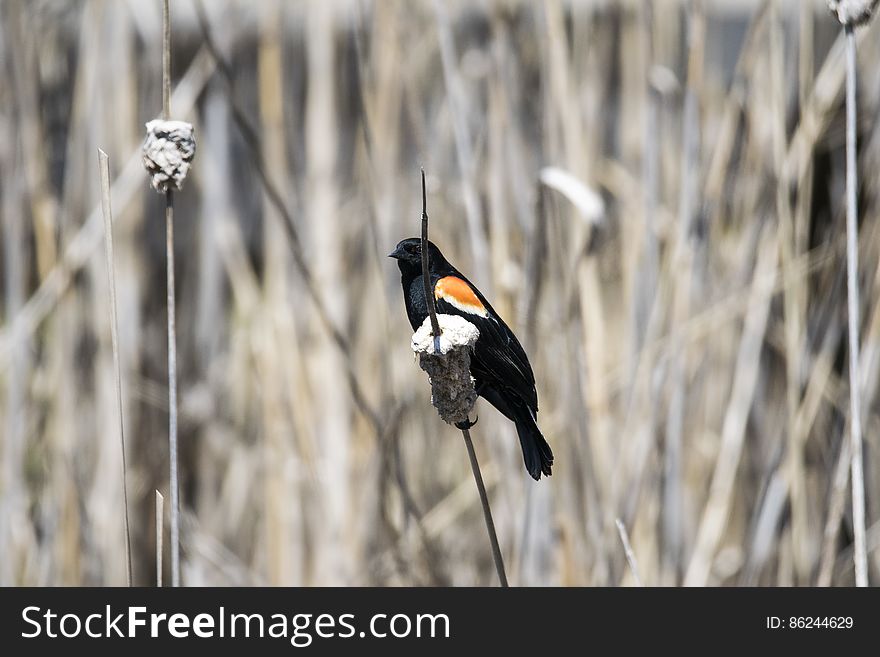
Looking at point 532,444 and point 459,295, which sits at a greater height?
point 459,295

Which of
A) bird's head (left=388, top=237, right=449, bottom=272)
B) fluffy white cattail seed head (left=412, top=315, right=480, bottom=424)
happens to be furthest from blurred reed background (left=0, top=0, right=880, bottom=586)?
fluffy white cattail seed head (left=412, top=315, right=480, bottom=424)

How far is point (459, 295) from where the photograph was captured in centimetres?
74

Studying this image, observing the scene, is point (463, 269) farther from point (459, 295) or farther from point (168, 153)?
point (168, 153)

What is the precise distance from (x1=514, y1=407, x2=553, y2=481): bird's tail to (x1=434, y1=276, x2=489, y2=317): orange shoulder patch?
91 millimetres

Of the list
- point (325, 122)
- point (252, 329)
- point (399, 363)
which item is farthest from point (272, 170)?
point (399, 363)

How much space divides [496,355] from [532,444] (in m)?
0.07

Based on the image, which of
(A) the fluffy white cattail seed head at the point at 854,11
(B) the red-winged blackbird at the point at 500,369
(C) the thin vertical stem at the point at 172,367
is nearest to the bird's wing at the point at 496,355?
(B) the red-winged blackbird at the point at 500,369

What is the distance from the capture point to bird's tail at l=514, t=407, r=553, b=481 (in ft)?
1.96

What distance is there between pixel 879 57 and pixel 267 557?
1.19m

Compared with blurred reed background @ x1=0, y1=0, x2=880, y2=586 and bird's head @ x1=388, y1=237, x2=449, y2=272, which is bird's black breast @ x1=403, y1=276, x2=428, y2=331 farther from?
blurred reed background @ x1=0, y1=0, x2=880, y2=586

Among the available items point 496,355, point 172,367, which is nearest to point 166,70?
point 172,367

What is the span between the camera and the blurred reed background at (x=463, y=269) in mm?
1102

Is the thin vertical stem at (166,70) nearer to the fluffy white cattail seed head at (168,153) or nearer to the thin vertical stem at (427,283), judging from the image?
the fluffy white cattail seed head at (168,153)
